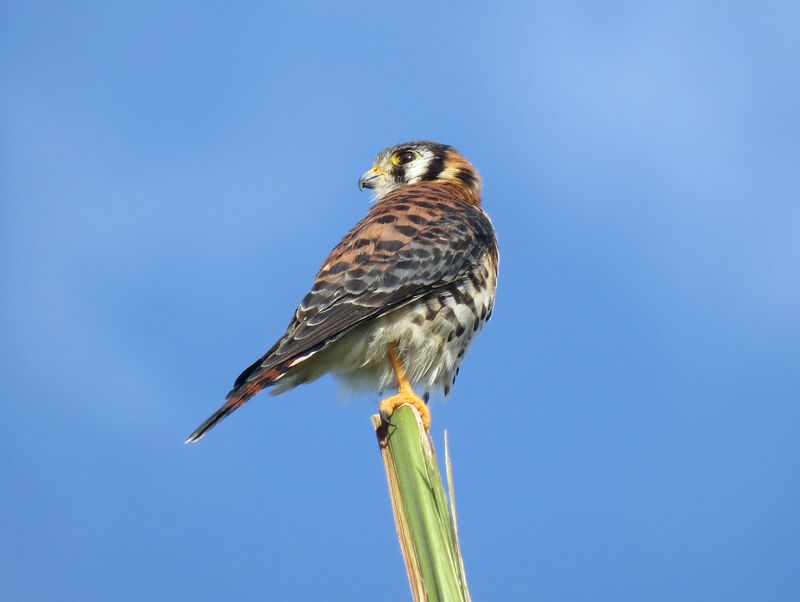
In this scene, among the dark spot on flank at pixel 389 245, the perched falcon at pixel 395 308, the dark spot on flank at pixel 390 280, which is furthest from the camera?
the dark spot on flank at pixel 389 245

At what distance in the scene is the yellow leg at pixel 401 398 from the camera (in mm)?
3107

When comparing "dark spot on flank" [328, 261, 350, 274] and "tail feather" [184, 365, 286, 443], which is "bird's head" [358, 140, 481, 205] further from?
"tail feather" [184, 365, 286, 443]

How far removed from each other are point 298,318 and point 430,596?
1.65 meters

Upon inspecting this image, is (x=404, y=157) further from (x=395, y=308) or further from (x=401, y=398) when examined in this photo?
(x=401, y=398)

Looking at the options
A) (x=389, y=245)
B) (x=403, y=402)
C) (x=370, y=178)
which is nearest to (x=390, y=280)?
(x=389, y=245)

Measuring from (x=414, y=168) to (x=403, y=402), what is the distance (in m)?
2.42

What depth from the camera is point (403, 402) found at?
A: 3.07m

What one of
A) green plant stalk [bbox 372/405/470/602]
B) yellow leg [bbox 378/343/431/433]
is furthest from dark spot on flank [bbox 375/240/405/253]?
green plant stalk [bbox 372/405/470/602]

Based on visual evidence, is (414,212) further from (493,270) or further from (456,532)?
(456,532)

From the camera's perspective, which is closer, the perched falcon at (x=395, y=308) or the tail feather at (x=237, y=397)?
the tail feather at (x=237, y=397)

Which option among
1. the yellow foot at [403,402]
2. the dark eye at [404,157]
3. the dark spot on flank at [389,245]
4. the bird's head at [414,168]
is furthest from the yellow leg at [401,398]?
the dark eye at [404,157]

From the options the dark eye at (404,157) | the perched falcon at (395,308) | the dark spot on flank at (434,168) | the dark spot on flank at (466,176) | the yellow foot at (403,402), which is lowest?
the yellow foot at (403,402)

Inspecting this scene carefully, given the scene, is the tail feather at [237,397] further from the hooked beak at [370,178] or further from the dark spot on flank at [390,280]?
the hooked beak at [370,178]

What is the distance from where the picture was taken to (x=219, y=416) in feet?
10.5
